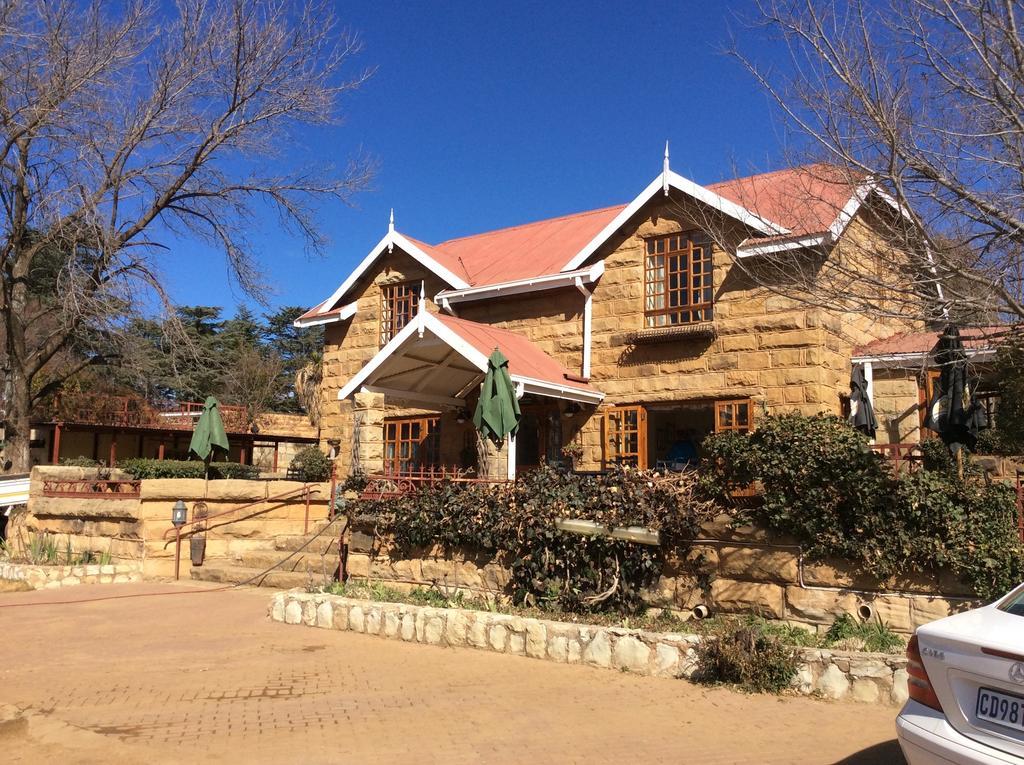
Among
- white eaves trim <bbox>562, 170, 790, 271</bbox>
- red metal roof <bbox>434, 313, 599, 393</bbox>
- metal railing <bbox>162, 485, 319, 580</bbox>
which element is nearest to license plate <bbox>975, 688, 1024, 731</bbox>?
white eaves trim <bbox>562, 170, 790, 271</bbox>

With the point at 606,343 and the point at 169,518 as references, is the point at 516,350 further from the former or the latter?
the point at 169,518

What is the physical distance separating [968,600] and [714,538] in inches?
91.9

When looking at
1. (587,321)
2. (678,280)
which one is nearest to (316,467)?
(587,321)

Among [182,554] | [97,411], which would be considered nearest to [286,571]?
[182,554]

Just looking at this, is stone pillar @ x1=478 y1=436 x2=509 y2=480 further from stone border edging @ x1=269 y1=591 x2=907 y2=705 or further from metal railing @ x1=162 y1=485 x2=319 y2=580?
stone border edging @ x1=269 y1=591 x2=907 y2=705

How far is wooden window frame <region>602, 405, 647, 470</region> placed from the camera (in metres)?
14.2

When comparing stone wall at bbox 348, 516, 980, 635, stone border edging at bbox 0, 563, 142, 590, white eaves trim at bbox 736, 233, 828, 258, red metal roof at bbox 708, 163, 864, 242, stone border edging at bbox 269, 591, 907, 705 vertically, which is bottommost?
stone border edging at bbox 0, 563, 142, 590

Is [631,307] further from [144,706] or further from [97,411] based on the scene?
[97,411]

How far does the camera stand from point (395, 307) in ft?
58.5

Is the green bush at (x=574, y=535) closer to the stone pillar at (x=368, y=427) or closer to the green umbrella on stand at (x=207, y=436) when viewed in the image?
the stone pillar at (x=368, y=427)

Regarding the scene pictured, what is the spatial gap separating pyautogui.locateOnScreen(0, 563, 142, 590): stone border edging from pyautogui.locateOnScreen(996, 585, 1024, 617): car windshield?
42.5ft

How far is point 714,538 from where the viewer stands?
853 cm

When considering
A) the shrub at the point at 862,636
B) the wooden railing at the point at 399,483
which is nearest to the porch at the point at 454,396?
the wooden railing at the point at 399,483

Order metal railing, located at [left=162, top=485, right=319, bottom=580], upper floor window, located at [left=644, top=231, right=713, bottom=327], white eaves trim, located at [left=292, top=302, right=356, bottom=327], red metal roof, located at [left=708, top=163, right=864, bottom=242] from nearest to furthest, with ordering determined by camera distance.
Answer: red metal roof, located at [left=708, top=163, right=864, bottom=242]
metal railing, located at [left=162, top=485, right=319, bottom=580]
upper floor window, located at [left=644, top=231, right=713, bottom=327]
white eaves trim, located at [left=292, top=302, right=356, bottom=327]
